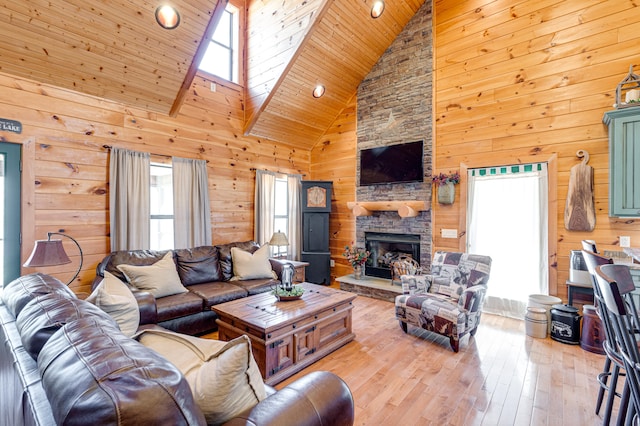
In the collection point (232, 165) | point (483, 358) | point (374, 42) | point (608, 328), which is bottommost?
point (483, 358)

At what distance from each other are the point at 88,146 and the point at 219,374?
12.3 ft

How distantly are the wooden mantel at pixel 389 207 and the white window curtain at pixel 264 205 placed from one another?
1.43 m

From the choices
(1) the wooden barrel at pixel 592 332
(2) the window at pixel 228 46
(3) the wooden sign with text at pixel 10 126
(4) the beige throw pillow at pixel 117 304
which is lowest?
(1) the wooden barrel at pixel 592 332

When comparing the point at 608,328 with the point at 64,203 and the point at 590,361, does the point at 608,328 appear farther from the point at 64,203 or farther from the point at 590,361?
the point at 64,203

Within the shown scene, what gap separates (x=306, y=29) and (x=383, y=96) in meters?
1.88

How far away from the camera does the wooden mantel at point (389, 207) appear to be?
4.80m

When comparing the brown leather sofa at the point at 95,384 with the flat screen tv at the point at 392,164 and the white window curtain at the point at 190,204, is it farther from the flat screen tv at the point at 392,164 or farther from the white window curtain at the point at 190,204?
the flat screen tv at the point at 392,164

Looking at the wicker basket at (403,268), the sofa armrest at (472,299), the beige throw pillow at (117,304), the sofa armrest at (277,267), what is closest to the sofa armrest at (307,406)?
the beige throw pillow at (117,304)

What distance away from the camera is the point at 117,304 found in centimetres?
210

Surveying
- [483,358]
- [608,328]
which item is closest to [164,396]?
[608,328]

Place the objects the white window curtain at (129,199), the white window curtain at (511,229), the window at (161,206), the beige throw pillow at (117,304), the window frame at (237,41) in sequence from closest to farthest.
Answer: the beige throw pillow at (117,304) < the white window curtain at (129,199) < the white window curtain at (511,229) < the window at (161,206) < the window frame at (237,41)

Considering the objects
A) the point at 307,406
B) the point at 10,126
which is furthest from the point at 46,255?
the point at 307,406

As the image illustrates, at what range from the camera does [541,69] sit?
3.95 metres

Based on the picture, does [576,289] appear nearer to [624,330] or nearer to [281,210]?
[624,330]
